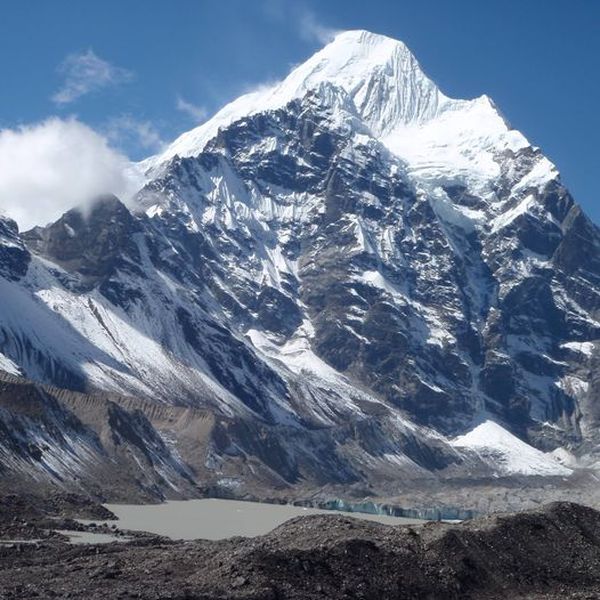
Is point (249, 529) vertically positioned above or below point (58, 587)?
above

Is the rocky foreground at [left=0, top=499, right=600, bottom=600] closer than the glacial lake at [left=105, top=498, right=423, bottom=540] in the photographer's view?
Yes

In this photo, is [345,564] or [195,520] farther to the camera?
[195,520]

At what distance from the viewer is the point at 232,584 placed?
6912 centimetres

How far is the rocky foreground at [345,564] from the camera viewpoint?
70.3 metres

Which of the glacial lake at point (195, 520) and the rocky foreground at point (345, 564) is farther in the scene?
the glacial lake at point (195, 520)

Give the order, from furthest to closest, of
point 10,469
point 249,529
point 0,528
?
point 10,469, point 249,529, point 0,528

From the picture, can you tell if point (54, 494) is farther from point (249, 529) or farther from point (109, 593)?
point (109, 593)

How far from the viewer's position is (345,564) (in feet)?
243

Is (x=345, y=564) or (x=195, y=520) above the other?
(x=195, y=520)

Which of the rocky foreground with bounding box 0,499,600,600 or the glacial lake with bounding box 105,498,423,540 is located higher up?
the glacial lake with bounding box 105,498,423,540

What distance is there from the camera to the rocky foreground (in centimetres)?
7031

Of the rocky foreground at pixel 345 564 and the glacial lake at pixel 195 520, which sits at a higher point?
the glacial lake at pixel 195 520

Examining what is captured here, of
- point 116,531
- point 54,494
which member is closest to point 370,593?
point 116,531

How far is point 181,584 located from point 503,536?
26179 mm
